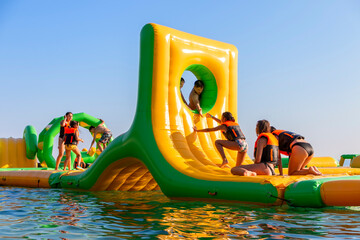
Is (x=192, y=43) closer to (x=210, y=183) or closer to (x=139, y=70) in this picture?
(x=139, y=70)

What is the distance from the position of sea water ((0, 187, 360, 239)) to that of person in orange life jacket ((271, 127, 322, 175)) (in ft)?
3.19

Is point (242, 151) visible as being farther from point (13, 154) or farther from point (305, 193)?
point (13, 154)

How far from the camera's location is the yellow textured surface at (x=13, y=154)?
40.4 ft

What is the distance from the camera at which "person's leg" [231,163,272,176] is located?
514cm

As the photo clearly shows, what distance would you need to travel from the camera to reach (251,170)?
5.26 metres

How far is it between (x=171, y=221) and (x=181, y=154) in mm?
2059

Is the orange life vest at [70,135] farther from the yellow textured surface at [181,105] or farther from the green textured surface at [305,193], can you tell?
the green textured surface at [305,193]

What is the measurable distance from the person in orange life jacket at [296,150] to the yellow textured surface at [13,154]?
9.24m

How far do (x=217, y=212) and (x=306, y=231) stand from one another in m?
1.21

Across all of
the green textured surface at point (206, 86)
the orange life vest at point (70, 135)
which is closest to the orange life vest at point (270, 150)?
the green textured surface at point (206, 86)

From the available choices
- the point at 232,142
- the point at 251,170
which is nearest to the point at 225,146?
the point at 232,142

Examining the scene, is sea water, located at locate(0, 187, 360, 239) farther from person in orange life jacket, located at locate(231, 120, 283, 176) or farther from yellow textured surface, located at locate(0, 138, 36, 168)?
yellow textured surface, located at locate(0, 138, 36, 168)

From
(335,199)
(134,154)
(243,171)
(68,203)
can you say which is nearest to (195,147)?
(134,154)

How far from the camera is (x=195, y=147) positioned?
20.6ft
